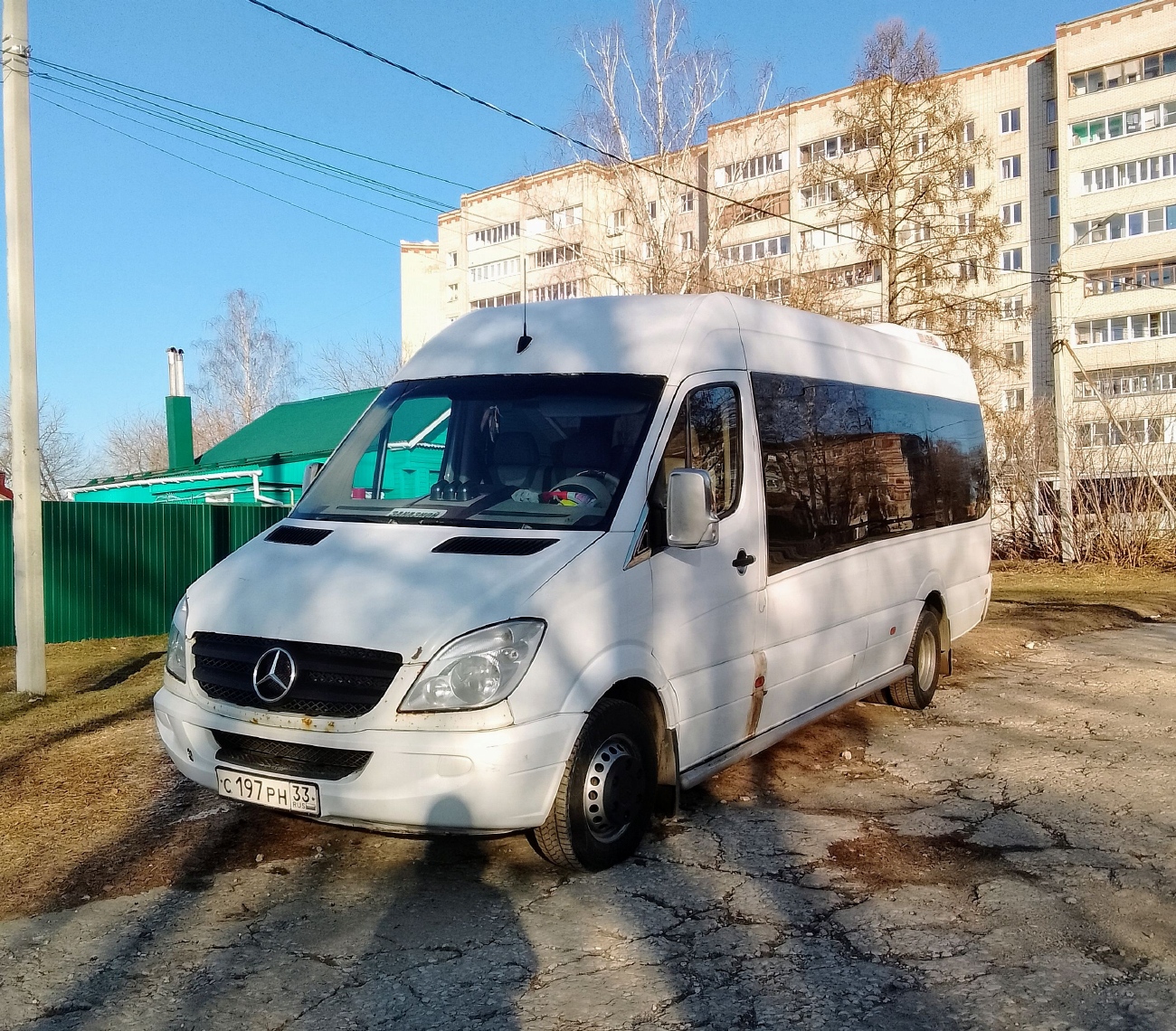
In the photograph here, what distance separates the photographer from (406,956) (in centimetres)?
397

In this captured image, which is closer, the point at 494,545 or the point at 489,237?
the point at 494,545

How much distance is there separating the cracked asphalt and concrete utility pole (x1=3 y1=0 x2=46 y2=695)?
17.4 feet

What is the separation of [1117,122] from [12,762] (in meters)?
51.7

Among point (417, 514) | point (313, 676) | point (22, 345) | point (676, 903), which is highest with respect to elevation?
point (22, 345)

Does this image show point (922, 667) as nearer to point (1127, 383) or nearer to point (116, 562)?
point (116, 562)

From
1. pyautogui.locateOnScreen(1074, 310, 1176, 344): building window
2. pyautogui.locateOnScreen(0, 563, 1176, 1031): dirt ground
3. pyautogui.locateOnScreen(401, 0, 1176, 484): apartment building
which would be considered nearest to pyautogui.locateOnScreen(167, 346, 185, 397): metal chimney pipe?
pyautogui.locateOnScreen(401, 0, 1176, 484): apartment building

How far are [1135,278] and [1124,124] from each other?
6620mm

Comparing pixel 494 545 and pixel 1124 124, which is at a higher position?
pixel 1124 124

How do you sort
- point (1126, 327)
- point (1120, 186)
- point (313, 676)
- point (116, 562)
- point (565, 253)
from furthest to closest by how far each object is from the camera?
point (1120, 186)
point (1126, 327)
point (565, 253)
point (116, 562)
point (313, 676)

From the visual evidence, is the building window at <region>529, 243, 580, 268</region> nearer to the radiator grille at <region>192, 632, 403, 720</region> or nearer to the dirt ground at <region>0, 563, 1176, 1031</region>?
the dirt ground at <region>0, 563, 1176, 1031</region>

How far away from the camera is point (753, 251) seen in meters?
40.6

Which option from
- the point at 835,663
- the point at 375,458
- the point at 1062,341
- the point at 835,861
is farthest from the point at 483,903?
the point at 1062,341

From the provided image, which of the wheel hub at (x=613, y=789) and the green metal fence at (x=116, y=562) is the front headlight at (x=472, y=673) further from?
the green metal fence at (x=116, y=562)

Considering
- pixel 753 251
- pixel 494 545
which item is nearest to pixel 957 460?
pixel 494 545
